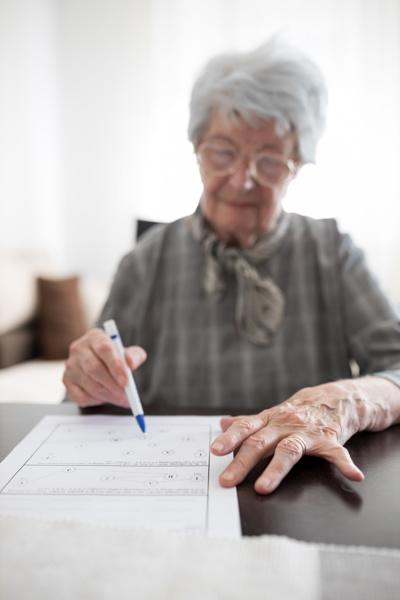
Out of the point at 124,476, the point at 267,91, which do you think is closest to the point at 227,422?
the point at 124,476

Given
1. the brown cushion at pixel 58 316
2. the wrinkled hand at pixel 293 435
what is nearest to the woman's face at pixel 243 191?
the wrinkled hand at pixel 293 435

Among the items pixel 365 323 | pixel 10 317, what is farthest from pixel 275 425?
pixel 10 317

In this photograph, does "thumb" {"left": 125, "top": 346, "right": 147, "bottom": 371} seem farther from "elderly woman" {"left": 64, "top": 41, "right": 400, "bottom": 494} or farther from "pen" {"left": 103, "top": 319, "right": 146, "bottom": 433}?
"elderly woman" {"left": 64, "top": 41, "right": 400, "bottom": 494}

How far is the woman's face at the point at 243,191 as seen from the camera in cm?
110

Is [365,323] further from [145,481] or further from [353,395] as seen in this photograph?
[145,481]

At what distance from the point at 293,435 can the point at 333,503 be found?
4.9 inches

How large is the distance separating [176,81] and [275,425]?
3.33 m

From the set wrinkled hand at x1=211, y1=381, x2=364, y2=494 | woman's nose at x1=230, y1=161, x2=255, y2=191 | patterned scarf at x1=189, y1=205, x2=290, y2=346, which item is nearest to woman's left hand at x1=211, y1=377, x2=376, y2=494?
wrinkled hand at x1=211, y1=381, x2=364, y2=494

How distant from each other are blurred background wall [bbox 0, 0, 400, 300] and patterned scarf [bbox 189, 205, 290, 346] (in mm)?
2130

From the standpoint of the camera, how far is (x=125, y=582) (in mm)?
356

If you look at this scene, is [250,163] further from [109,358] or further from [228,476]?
[228,476]

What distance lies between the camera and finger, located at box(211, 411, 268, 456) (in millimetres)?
575

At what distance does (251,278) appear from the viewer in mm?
1163

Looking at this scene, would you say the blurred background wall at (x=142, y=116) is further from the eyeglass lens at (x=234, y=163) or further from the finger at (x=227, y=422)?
the finger at (x=227, y=422)
